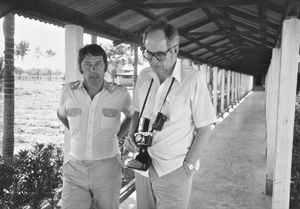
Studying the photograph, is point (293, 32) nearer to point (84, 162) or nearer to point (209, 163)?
point (84, 162)

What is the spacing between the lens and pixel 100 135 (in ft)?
8.07

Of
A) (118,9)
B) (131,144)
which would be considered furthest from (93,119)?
(118,9)

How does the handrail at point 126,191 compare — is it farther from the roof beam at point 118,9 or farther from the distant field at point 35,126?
the roof beam at point 118,9

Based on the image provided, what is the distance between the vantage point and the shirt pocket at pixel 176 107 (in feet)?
6.37

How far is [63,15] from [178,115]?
1.85m

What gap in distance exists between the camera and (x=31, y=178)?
11.6ft

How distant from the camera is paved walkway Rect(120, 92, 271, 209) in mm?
4506

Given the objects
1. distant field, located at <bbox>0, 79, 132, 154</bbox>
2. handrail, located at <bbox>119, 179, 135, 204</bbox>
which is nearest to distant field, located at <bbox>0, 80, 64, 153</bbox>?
distant field, located at <bbox>0, 79, 132, 154</bbox>

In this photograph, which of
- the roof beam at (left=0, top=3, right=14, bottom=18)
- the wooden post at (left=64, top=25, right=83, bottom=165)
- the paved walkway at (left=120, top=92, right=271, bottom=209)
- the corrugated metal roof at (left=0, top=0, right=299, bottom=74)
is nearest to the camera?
the roof beam at (left=0, top=3, right=14, bottom=18)

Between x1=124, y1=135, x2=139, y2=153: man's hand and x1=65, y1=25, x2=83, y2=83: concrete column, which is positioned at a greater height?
x1=65, y1=25, x2=83, y2=83: concrete column

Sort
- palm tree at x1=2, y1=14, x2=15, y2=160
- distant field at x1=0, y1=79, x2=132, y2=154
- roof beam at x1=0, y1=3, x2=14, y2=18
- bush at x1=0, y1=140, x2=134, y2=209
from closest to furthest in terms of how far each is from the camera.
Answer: roof beam at x1=0, y1=3, x2=14, y2=18
bush at x1=0, y1=140, x2=134, y2=209
palm tree at x1=2, y1=14, x2=15, y2=160
distant field at x1=0, y1=79, x2=132, y2=154

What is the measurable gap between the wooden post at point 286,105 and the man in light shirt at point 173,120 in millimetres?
1904

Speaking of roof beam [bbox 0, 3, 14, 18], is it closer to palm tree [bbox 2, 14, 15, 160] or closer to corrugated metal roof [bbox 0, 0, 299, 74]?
corrugated metal roof [bbox 0, 0, 299, 74]

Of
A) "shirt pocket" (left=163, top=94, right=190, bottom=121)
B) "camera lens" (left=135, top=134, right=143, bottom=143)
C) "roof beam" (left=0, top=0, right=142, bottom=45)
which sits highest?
"roof beam" (left=0, top=0, right=142, bottom=45)
